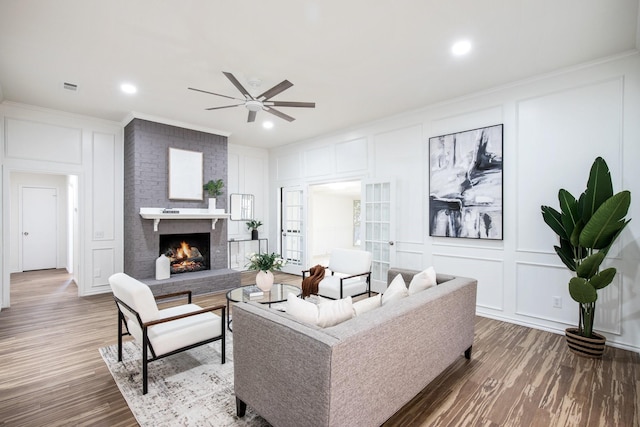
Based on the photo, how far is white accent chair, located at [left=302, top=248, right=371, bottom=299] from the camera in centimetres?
411

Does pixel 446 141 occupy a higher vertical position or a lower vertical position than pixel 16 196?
higher

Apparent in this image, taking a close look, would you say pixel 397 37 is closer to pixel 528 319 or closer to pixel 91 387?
pixel 528 319

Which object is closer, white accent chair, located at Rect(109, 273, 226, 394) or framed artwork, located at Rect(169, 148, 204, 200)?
white accent chair, located at Rect(109, 273, 226, 394)

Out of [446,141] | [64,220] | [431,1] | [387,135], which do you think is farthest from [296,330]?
[64,220]

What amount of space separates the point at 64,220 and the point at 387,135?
316 inches

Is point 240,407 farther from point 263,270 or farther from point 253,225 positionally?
point 253,225

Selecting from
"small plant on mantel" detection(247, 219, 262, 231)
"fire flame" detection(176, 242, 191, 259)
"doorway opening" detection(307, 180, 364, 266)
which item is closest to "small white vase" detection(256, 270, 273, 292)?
"fire flame" detection(176, 242, 191, 259)

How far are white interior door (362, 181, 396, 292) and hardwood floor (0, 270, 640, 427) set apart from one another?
5.74ft

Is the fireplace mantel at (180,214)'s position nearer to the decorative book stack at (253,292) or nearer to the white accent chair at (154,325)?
the decorative book stack at (253,292)

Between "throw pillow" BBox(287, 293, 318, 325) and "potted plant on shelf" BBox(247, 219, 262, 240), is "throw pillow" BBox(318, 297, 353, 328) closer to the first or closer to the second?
"throw pillow" BBox(287, 293, 318, 325)

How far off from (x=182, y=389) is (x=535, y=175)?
4.35 m

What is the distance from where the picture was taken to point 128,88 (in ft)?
13.1

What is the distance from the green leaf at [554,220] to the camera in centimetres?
319

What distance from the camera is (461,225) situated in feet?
14.0
